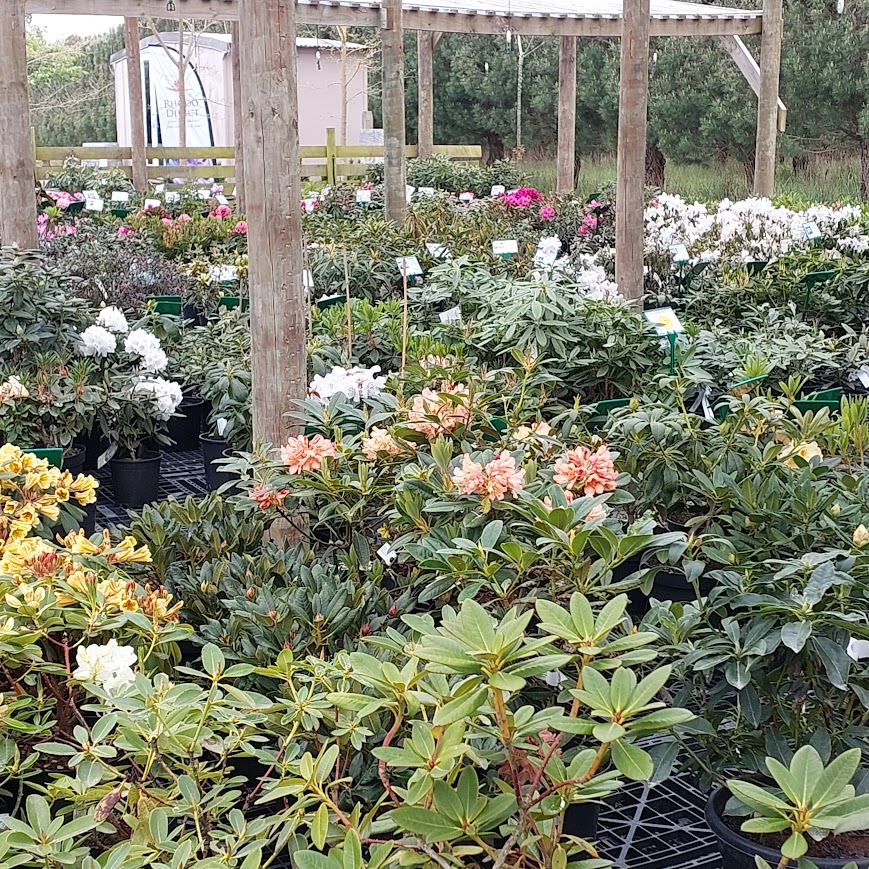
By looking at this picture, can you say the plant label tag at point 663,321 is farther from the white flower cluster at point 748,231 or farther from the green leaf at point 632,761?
the green leaf at point 632,761

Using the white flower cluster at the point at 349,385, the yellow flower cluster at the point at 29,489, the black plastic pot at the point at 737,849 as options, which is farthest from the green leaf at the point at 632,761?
the white flower cluster at the point at 349,385

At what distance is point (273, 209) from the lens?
256 cm

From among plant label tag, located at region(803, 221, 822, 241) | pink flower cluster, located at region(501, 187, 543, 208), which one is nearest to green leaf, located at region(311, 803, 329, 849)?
plant label tag, located at region(803, 221, 822, 241)

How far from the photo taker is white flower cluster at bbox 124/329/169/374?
4.07m

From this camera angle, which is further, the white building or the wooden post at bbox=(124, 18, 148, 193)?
the white building

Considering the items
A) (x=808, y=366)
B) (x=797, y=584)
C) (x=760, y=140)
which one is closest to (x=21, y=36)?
(x=808, y=366)

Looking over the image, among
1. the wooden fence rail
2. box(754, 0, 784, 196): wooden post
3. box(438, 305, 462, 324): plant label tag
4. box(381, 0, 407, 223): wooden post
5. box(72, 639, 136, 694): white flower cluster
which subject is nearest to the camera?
box(72, 639, 136, 694): white flower cluster

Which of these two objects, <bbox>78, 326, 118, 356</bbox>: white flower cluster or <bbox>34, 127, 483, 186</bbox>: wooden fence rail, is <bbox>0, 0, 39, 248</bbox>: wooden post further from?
<bbox>34, 127, 483, 186</bbox>: wooden fence rail

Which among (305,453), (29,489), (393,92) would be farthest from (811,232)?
(29,489)

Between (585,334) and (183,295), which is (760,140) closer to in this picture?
(183,295)

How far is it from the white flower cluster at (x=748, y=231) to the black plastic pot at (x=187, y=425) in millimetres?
2795

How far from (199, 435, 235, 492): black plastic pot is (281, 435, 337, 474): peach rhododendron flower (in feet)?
5.42

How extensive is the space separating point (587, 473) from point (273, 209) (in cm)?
104

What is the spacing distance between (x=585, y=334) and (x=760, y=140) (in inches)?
230
